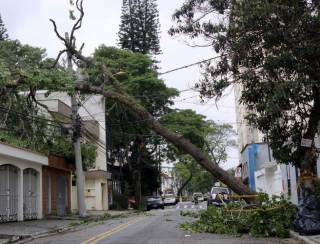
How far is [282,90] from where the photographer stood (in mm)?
13617

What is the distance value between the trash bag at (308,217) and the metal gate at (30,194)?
17.2 m

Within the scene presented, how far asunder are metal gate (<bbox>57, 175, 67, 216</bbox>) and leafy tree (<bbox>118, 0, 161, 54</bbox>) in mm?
22110

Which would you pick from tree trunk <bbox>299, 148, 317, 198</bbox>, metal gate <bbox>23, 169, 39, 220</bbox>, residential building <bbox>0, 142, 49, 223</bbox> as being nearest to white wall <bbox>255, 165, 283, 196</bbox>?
residential building <bbox>0, 142, 49, 223</bbox>

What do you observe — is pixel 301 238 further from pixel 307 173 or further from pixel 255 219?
pixel 255 219

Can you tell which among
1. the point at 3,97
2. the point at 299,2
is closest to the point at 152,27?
the point at 3,97

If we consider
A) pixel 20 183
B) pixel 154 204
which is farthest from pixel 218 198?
pixel 154 204

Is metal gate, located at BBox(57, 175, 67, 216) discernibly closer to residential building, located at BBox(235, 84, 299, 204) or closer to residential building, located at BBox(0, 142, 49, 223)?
residential building, located at BBox(0, 142, 49, 223)

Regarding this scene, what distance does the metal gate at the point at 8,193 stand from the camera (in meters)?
27.0

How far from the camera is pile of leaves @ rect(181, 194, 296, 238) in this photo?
17688mm

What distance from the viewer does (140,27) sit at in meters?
56.2

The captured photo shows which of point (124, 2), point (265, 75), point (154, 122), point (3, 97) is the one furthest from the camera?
point (124, 2)

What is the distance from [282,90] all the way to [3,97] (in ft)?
52.6

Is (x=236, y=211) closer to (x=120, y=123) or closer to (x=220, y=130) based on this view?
(x=120, y=123)

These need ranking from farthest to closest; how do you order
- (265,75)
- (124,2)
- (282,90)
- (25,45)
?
(124,2) → (25,45) → (265,75) → (282,90)
